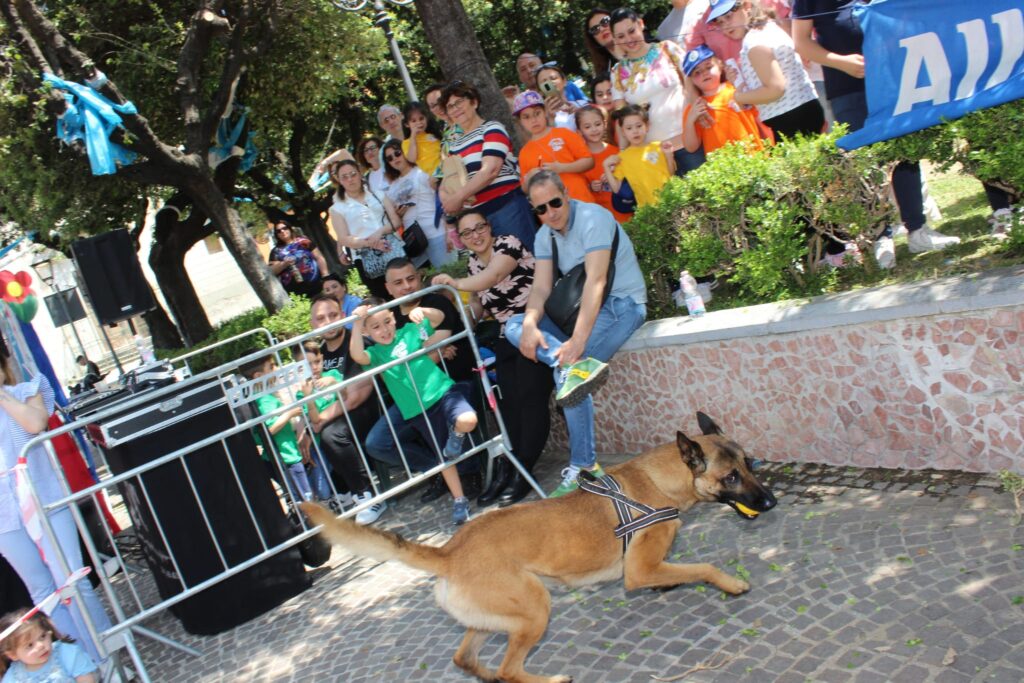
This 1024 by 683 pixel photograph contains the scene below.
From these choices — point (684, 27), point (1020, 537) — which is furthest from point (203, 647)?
point (684, 27)

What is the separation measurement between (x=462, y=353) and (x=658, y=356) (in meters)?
1.65

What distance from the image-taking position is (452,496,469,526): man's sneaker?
21.3 feet

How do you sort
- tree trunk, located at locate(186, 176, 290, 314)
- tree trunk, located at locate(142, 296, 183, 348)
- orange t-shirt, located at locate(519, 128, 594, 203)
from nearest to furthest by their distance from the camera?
1. orange t-shirt, located at locate(519, 128, 594, 203)
2. tree trunk, located at locate(186, 176, 290, 314)
3. tree trunk, located at locate(142, 296, 183, 348)

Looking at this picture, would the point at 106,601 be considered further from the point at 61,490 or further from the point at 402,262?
the point at 402,262

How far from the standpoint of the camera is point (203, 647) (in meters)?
5.79

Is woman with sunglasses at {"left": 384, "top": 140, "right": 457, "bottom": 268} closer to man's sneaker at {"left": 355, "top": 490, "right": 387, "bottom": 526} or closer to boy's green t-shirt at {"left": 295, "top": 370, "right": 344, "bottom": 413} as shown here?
boy's green t-shirt at {"left": 295, "top": 370, "right": 344, "bottom": 413}

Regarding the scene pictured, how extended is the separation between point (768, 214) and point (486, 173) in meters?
2.88

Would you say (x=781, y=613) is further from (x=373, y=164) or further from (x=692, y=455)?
(x=373, y=164)

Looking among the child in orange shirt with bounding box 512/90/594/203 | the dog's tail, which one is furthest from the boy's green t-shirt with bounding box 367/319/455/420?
the dog's tail

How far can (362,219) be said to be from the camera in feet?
31.4

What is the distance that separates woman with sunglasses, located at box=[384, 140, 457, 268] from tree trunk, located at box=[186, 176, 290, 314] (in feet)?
25.0

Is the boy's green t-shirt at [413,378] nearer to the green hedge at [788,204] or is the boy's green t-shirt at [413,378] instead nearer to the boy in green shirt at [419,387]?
the boy in green shirt at [419,387]

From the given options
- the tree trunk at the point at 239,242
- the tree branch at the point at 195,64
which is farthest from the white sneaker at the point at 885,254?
the tree branch at the point at 195,64

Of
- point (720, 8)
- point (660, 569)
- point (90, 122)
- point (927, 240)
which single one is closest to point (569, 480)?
point (660, 569)
